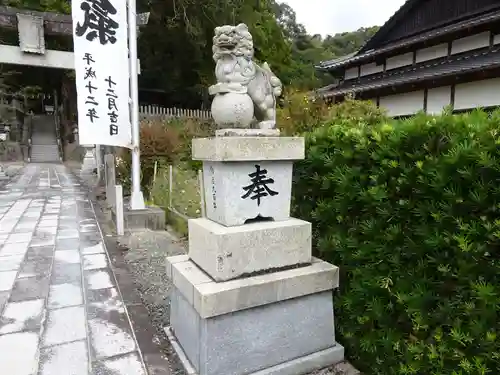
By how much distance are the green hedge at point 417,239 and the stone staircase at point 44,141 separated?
2522 centimetres

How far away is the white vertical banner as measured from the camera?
6.24 meters

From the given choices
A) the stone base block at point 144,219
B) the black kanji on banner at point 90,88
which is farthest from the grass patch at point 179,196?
the black kanji on banner at point 90,88

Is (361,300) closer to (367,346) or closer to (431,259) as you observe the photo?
(367,346)

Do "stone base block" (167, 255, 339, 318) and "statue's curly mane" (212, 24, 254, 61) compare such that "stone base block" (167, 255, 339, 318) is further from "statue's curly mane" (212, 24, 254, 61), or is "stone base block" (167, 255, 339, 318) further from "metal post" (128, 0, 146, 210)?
"metal post" (128, 0, 146, 210)

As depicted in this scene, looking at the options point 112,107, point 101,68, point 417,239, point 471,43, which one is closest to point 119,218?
point 112,107

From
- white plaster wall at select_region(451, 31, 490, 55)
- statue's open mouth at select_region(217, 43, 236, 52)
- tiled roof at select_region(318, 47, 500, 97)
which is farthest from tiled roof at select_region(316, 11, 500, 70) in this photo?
statue's open mouth at select_region(217, 43, 236, 52)

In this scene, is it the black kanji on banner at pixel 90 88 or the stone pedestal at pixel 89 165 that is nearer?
the black kanji on banner at pixel 90 88

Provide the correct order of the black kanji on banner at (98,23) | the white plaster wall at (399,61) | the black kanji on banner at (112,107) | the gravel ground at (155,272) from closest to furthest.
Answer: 1. the gravel ground at (155,272)
2. the black kanji on banner at (98,23)
3. the black kanji on banner at (112,107)
4. the white plaster wall at (399,61)

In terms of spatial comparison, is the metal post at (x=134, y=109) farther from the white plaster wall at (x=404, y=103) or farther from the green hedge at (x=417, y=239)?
the white plaster wall at (x=404, y=103)

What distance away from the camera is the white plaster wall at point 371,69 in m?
14.8

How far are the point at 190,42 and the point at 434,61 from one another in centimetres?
1100

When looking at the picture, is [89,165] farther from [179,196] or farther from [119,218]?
[119,218]

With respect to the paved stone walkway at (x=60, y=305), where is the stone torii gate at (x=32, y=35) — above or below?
Result: above

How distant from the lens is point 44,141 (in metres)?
26.8
